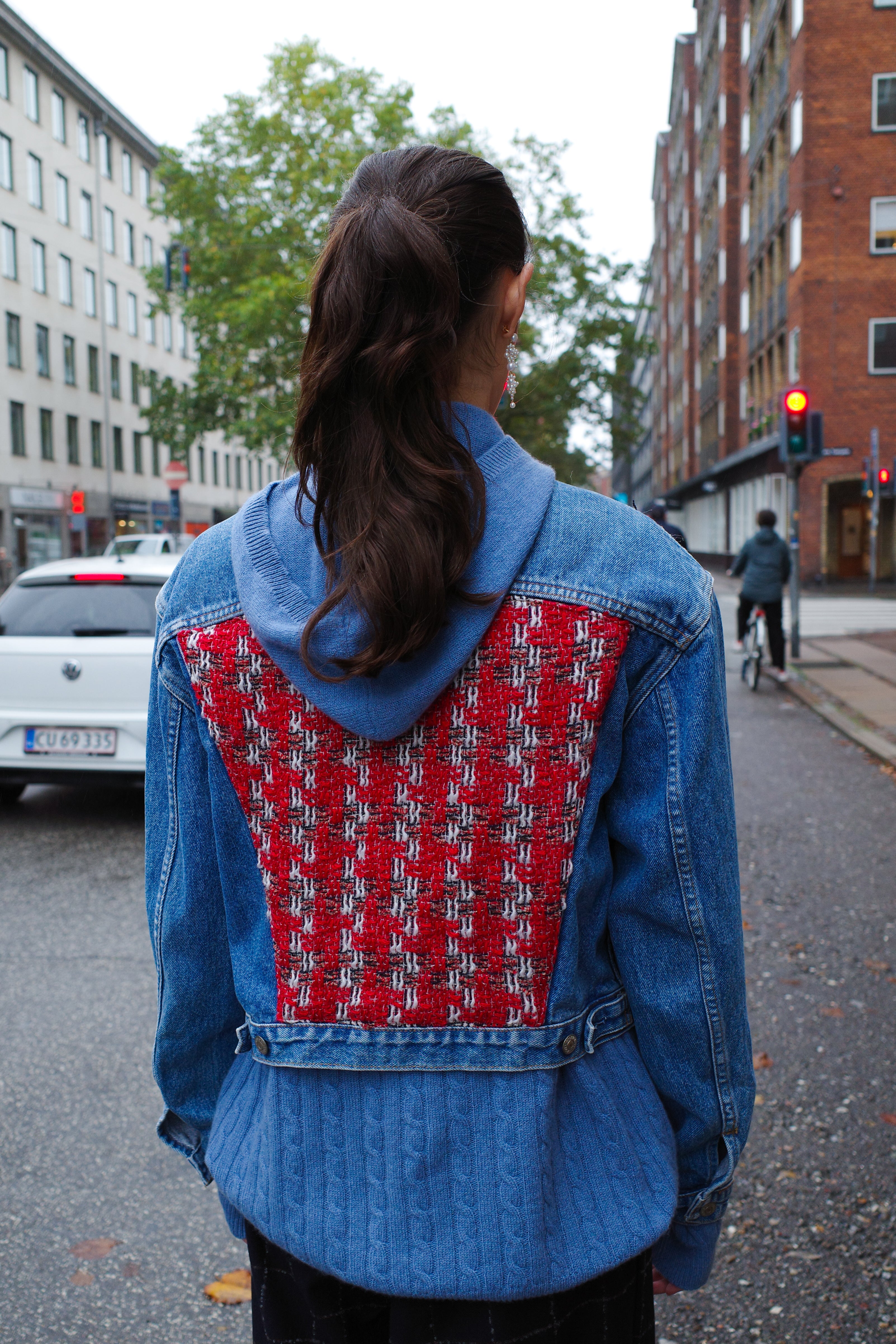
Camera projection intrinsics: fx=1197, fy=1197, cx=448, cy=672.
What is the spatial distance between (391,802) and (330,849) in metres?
0.09

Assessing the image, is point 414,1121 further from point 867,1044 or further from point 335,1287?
point 867,1044

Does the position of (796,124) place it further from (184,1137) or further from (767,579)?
(184,1137)

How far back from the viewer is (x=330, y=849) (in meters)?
1.25

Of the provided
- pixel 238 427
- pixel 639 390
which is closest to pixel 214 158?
pixel 238 427

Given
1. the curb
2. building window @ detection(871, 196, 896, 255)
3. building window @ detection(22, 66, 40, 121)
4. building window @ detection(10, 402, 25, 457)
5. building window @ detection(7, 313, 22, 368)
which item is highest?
building window @ detection(22, 66, 40, 121)

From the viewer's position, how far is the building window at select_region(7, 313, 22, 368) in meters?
41.1

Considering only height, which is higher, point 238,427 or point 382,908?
point 238,427

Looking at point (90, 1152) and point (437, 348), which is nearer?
point (437, 348)

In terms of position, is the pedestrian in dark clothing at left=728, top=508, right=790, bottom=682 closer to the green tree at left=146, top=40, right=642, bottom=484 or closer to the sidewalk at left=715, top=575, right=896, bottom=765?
the sidewalk at left=715, top=575, right=896, bottom=765

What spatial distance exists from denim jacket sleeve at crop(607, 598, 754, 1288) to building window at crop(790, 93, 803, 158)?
3519cm

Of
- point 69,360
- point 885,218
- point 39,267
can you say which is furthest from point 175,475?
point 69,360

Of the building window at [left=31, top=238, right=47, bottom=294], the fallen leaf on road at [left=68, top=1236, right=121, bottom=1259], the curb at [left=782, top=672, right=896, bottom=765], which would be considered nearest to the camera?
the fallen leaf on road at [left=68, top=1236, right=121, bottom=1259]

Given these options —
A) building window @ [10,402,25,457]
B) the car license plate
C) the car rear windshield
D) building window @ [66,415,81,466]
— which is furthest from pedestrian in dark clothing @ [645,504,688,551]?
building window @ [66,415,81,466]

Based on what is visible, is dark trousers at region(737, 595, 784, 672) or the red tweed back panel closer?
the red tweed back panel
